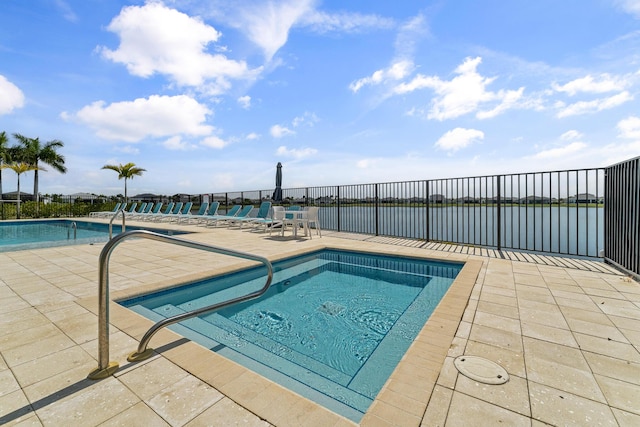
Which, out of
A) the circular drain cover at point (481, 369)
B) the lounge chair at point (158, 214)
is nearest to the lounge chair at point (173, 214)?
the lounge chair at point (158, 214)

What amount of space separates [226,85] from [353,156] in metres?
7.42

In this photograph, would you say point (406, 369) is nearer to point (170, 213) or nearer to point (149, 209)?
point (170, 213)

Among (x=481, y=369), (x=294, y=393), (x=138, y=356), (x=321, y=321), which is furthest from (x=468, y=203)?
(x=138, y=356)

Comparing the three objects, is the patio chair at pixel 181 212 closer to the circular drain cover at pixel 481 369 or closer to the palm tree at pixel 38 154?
the palm tree at pixel 38 154

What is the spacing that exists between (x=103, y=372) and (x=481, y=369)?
2.41m

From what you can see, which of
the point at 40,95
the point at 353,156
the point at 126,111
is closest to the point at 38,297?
the point at 40,95

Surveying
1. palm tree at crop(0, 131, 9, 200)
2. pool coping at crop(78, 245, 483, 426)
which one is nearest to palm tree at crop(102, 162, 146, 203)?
palm tree at crop(0, 131, 9, 200)

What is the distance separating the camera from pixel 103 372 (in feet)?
5.69

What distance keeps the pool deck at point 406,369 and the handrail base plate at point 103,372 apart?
32 millimetres

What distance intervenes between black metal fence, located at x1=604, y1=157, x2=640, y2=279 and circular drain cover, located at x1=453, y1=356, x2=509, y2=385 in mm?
3569

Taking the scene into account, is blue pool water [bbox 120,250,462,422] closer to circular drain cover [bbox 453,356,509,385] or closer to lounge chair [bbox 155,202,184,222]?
circular drain cover [bbox 453,356,509,385]

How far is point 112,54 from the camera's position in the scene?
700 centimetres

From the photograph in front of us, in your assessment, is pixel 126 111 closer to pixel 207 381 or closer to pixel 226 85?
pixel 226 85

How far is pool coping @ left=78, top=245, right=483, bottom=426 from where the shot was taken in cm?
140
